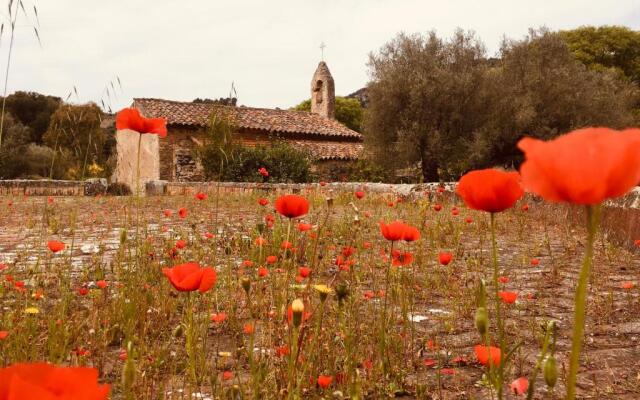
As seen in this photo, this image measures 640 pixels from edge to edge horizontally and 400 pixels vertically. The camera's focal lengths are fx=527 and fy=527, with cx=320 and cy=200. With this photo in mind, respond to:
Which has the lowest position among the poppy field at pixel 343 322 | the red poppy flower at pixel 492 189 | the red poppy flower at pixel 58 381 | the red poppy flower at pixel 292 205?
the poppy field at pixel 343 322

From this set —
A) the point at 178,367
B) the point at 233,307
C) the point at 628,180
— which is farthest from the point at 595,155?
the point at 233,307

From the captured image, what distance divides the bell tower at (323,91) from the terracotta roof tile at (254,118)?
90 cm

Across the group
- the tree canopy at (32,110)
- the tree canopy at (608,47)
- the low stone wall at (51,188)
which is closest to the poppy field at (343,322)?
the low stone wall at (51,188)

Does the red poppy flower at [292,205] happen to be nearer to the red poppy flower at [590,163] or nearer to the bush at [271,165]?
the red poppy flower at [590,163]

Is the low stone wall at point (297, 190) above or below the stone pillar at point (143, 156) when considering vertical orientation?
below

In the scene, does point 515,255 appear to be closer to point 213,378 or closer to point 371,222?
point 371,222

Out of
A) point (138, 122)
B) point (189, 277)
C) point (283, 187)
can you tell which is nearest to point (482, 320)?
point (189, 277)

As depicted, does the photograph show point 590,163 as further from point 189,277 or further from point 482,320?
point 189,277

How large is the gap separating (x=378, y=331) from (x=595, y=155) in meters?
2.12

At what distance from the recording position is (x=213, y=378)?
1724mm

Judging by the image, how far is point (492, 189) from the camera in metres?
1.24

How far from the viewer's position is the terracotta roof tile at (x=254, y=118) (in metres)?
23.8

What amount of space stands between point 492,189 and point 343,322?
1.19 m

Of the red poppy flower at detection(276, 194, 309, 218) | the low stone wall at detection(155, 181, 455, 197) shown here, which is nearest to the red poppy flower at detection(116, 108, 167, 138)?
the red poppy flower at detection(276, 194, 309, 218)
